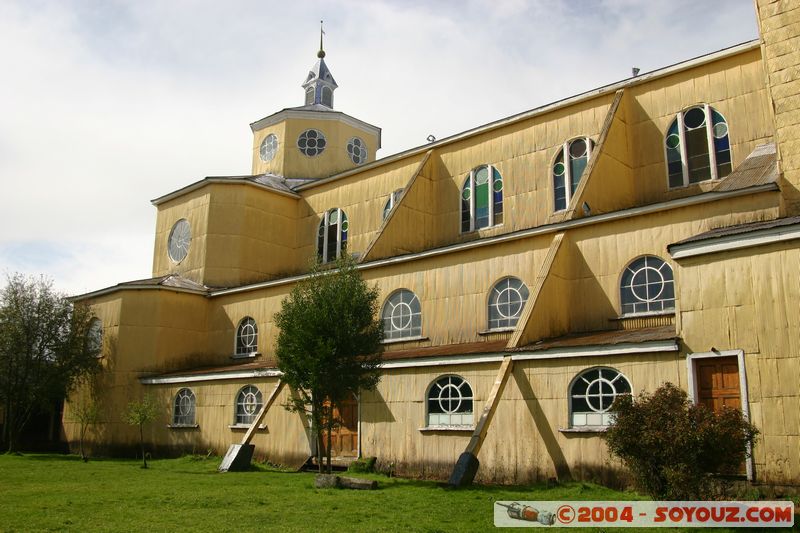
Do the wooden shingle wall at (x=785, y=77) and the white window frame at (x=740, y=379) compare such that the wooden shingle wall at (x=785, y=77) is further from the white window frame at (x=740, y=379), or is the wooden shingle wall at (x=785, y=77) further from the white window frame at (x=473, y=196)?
the white window frame at (x=473, y=196)

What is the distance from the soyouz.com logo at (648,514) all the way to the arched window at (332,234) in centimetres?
2106

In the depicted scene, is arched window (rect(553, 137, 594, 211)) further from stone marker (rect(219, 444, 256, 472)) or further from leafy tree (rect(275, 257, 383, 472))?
stone marker (rect(219, 444, 256, 472))

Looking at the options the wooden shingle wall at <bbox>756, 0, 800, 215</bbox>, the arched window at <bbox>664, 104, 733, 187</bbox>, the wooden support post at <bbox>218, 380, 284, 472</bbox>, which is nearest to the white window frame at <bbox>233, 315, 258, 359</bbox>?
the wooden support post at <bbox>218, 380, 284, 472</bbox>

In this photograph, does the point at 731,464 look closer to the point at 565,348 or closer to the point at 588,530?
the point at 588,530

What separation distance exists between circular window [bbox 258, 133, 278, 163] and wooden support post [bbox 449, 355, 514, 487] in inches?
992

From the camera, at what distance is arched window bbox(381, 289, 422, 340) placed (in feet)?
76.6

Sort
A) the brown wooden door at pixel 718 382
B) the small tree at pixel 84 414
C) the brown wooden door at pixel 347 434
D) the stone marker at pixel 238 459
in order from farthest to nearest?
the small tree at pixel 84 414 → the brown wooden door at pixel 347 434 → the stone marker at pixel 238 459 → the brown wooden door at pixel 718 382

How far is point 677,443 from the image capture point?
11195 millimetres

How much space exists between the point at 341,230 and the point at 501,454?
1711cm

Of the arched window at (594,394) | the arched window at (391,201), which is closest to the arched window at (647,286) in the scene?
the arched window at (594,394)

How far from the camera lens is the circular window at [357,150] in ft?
130

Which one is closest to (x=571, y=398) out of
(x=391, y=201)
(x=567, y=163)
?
(x=567, y=163)

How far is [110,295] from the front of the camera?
99.6 ft

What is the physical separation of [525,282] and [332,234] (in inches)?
560
